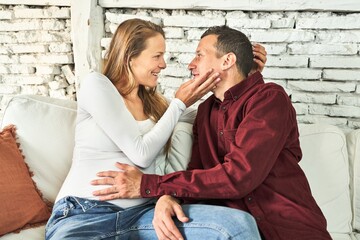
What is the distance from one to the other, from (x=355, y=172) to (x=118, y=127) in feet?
3.74

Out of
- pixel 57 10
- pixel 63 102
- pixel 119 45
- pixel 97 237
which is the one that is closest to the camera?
pixel 97 237

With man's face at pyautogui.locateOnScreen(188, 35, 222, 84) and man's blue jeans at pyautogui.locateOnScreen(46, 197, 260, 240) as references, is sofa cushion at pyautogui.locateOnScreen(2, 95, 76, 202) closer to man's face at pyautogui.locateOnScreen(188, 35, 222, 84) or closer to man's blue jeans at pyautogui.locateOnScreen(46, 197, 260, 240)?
man's blue jeans at pyautogui.locateOnScreen(46, 197, 260, 240)

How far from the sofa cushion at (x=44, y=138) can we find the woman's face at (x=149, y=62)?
16.8 inches

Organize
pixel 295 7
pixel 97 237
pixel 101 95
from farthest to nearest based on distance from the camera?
pixel 295 7 < pixel 101 95 < pixel 97 237

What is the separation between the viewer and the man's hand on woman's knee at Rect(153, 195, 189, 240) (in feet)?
4.22

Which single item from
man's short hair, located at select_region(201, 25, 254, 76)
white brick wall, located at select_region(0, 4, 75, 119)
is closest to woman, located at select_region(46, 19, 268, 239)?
man's short hair, located at select_region(201, 25, 254, 76)

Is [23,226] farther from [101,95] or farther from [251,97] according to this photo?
[251,97]

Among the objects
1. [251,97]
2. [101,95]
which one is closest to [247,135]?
[251,97]

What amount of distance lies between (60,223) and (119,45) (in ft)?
2.52

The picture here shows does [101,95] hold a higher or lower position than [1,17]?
lower

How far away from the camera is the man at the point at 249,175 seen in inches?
55.1

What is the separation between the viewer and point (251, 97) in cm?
154

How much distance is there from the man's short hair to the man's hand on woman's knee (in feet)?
2.15

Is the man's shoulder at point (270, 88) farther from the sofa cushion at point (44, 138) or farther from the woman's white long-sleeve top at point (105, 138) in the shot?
the sofa cushion at point (44, 138)
